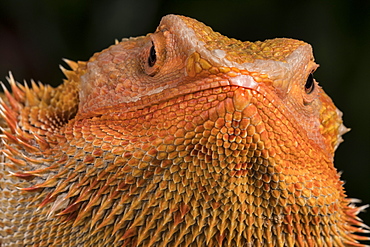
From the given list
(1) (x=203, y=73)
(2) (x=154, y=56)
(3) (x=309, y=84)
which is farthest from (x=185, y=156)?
(3) (x=309, y=84)

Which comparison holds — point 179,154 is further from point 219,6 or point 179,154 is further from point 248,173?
point 219,6

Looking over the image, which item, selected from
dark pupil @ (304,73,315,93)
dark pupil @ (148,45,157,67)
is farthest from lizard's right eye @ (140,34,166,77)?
dark pupil @ (304,73,315,93)

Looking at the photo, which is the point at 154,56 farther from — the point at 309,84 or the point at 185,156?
the point at 309,84

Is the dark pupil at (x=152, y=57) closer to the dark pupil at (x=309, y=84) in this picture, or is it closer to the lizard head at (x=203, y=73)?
the lizard head at (x=203, y=73)

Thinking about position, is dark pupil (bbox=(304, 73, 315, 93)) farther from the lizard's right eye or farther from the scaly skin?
the lizard's right eye

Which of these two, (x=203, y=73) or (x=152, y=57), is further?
(x=152, y=57)

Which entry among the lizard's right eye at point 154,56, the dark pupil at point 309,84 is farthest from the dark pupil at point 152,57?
the dark pupil at point 309,84

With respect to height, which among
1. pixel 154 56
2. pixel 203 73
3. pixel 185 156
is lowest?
pixel 185 156

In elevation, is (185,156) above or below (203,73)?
below

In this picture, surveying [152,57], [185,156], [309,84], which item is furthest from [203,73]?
[309,84]
